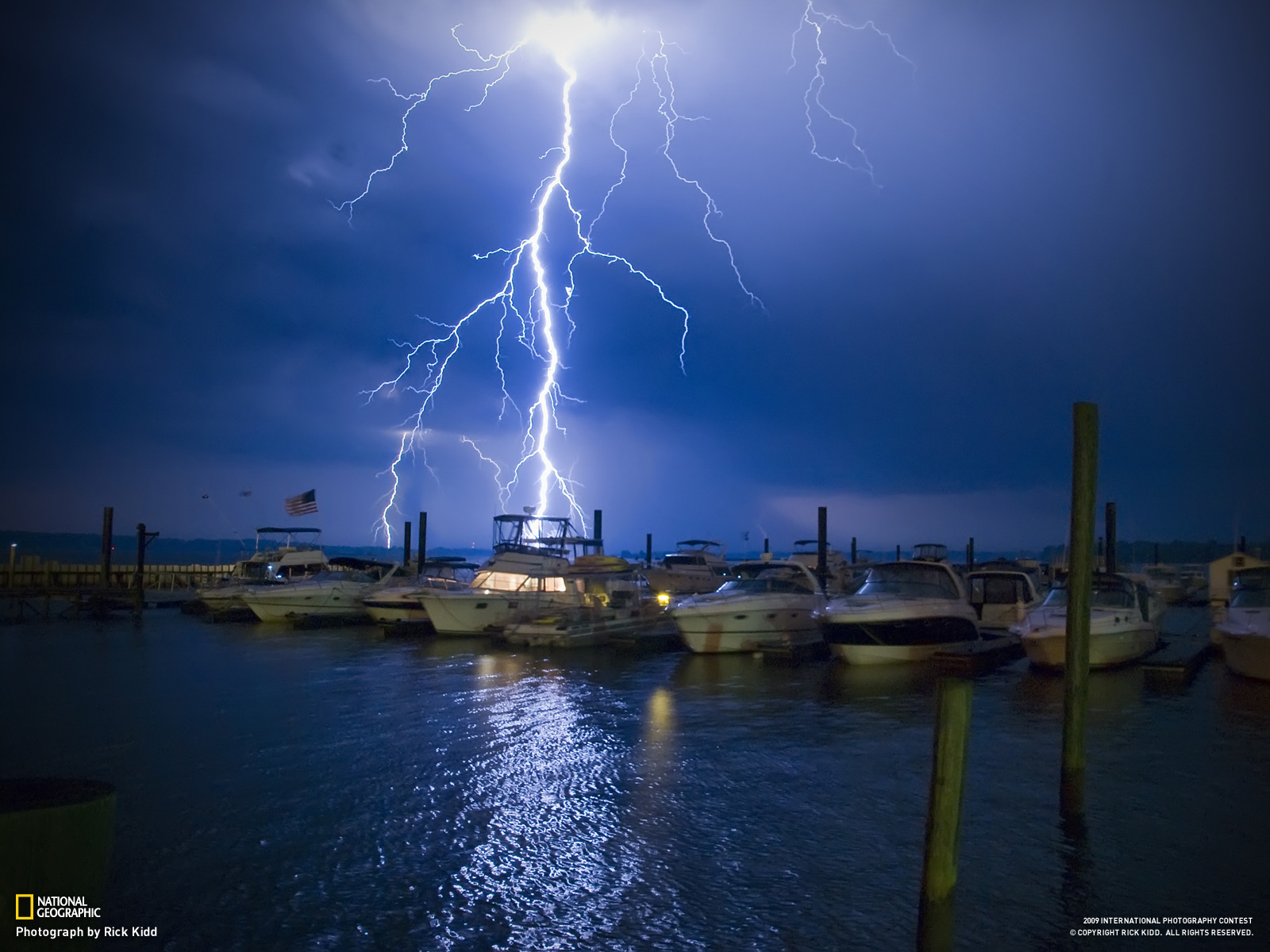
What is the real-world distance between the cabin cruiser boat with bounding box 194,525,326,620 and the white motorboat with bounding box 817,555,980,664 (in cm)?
2197

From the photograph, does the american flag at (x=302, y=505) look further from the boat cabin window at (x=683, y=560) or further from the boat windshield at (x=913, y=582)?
the boat windshield at (x=913, y=582)

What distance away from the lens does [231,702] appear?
1436 cm

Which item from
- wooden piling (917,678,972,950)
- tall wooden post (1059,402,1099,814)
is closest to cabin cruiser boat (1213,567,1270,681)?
tall wooden post (1059,402,1099,814)

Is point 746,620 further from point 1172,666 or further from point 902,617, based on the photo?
point 1172,666

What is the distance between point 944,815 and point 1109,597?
47.8 feet

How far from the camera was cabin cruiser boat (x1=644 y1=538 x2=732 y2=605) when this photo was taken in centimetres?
3816

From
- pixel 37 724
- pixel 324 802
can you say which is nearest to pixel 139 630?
pixel 37 724

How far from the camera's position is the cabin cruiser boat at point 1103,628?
16.7 m

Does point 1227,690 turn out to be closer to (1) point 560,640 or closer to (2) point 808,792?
(2) point 808,792

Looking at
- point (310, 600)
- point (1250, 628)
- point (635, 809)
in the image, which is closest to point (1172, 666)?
point (1250, 628)

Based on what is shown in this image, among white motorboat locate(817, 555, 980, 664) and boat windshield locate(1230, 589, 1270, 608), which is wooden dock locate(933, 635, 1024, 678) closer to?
white motorboat locate(817, 555, 980, 664)

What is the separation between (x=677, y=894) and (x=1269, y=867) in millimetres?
4783

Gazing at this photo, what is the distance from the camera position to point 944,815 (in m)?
5.57

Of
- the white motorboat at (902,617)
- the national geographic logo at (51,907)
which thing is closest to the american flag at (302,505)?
the white motorboat at (902,617)
